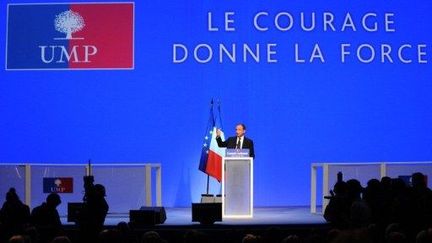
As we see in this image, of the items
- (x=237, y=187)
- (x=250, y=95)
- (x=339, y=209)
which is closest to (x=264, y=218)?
(x=237, y=187)

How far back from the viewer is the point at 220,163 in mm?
11305

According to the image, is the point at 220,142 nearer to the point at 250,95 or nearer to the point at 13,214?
the point at 250,95

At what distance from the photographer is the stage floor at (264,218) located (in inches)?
347

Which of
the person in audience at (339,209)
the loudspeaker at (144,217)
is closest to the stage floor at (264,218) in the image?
the loudspeaker at (144,217)

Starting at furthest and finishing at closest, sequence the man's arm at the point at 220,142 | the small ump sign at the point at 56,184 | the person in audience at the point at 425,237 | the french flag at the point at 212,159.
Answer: the french flag at the point at 212,159 < the man's arm at the point at 220,142 < the small ump sign at the point at 56,184 < the person in audience at the point at 425,237

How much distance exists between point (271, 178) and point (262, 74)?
161 centimetres

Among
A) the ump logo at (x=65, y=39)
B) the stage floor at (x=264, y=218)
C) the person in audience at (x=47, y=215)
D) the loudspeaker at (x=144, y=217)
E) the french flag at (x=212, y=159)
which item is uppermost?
the ump logo at (x=65, y=39)

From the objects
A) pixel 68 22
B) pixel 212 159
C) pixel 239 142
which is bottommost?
pixel 212 159

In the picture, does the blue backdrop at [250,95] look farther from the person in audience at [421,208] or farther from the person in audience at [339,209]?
the person in audience at [421,208]

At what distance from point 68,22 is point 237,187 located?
13.5 ft

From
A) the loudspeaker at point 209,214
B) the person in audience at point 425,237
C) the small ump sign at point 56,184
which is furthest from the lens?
the small ump sign at point 56,184

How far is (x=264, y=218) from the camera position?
9.60m

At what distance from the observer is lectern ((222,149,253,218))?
31.6 ft

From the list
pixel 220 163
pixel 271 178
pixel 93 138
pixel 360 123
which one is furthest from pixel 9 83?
pixel 360 123
